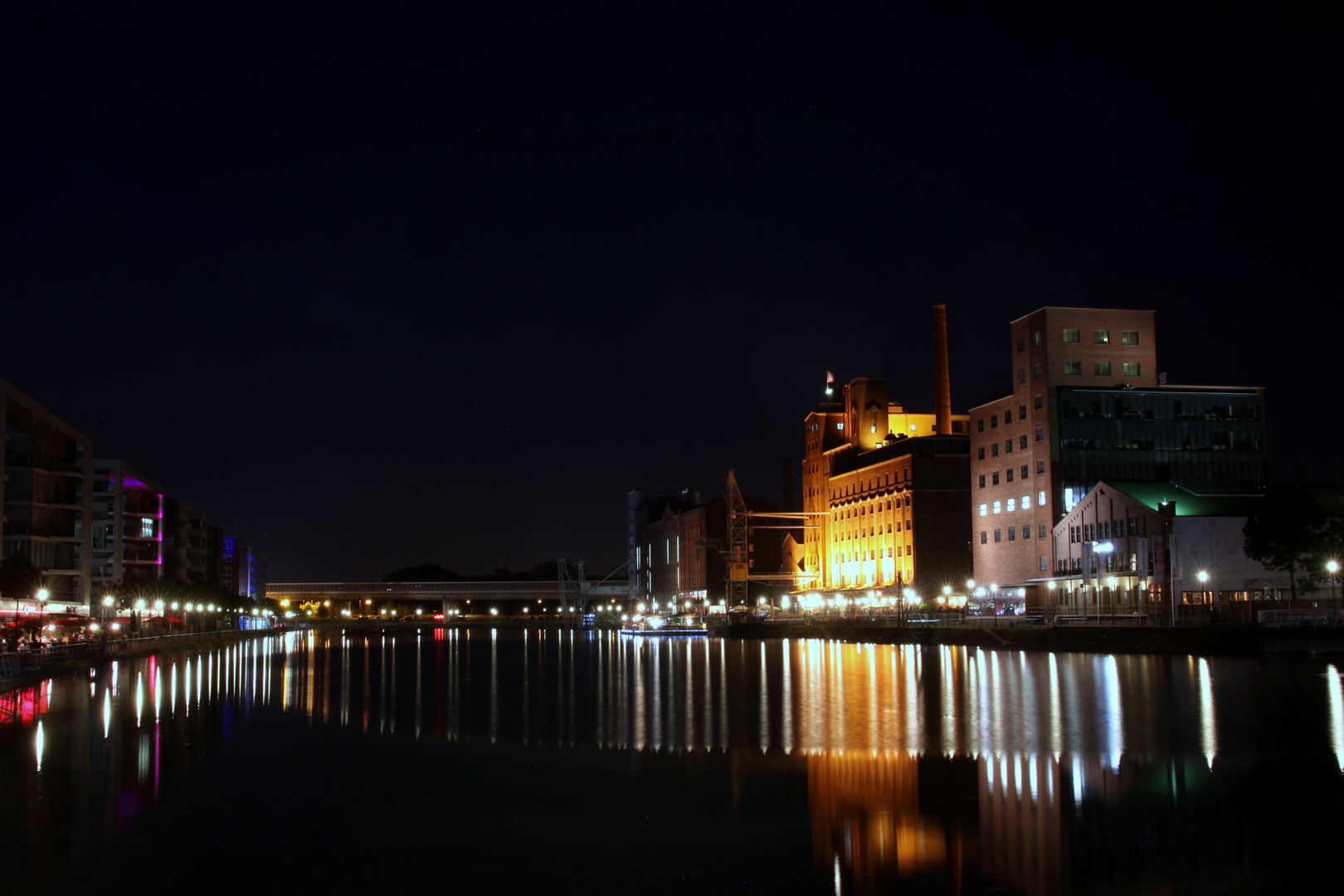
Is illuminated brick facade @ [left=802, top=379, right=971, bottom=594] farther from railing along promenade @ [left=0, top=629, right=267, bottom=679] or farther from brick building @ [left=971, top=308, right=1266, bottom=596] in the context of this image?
railing along promenade @ [left=0, top=629, right=267, bottom=679]

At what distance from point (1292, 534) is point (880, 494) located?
236 feet

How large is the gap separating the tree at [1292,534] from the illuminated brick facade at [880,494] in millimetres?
56718

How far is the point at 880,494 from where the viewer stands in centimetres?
13600

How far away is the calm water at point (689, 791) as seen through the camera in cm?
1332

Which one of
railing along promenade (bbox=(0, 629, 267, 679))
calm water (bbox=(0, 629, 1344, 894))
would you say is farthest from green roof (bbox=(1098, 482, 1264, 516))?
railing along promenade (bbox=(0, 629, 267, 679))

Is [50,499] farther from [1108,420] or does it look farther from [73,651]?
[1108,420]

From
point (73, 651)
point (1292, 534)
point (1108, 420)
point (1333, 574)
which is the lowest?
point (73, 651)

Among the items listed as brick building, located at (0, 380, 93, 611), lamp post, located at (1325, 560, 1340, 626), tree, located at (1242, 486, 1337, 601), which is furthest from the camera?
brick building, located at (0, 380, 93, 611)

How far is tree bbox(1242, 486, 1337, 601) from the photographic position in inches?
2539

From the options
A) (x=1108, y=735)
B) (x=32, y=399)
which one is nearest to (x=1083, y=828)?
(x=1108, y=735)

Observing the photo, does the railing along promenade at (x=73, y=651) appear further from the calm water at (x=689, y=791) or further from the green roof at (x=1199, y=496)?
the green roof at (x=1199, y=496)

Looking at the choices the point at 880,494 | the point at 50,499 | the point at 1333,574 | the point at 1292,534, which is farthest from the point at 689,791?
the point at 880,494

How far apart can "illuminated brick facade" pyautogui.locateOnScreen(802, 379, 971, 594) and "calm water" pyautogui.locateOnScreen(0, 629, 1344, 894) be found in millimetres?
86665

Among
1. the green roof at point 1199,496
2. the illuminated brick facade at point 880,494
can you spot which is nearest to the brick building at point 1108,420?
the green roof at point 1199,496
